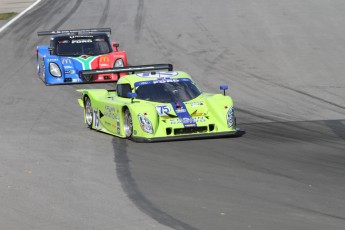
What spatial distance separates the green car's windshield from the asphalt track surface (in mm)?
1210

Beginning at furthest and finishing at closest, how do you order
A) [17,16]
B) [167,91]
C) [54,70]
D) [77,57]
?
[17,16], [77,57], [54,70], [167,91]

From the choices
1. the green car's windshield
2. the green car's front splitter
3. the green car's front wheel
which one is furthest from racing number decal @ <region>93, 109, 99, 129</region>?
the green car's front splitter

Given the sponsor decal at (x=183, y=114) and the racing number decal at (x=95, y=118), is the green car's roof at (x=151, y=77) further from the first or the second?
the sponsor decal at (x=183, y=114)

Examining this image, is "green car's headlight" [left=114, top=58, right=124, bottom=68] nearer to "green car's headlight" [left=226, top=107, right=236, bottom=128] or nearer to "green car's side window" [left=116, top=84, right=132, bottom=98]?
"green car's side window" [left=116, top=84, right=132, bottom=98]

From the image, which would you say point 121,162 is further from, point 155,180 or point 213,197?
point 213,197

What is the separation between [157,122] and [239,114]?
4.41m

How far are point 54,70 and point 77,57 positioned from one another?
94 centimetres

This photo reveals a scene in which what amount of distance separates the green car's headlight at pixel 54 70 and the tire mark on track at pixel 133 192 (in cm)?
929

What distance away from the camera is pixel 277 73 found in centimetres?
2800

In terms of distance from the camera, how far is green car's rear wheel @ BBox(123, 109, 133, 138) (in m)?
17.8

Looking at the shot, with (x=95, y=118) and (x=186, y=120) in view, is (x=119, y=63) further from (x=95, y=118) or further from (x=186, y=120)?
(x=186, y=120)

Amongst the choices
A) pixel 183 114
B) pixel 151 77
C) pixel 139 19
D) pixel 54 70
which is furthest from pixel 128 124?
pixel 139 19

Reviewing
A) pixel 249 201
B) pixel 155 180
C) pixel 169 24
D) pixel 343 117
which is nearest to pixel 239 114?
pixel 343 117

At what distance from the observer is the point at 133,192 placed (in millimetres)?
13148
